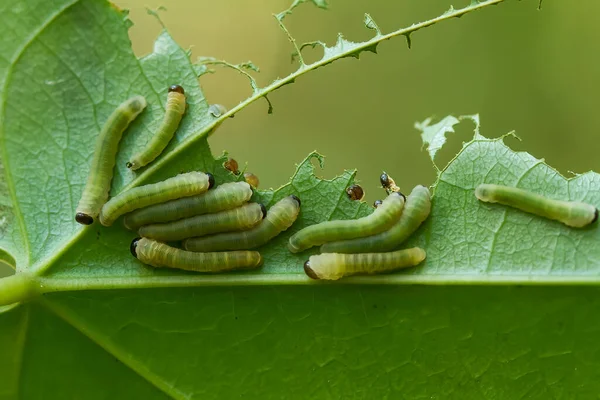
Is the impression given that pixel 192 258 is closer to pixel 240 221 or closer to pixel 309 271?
pixel 240 221

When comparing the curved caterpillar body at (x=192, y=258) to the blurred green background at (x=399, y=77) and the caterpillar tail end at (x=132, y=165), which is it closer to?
the caterpillar tail end at (x=132, y=165)

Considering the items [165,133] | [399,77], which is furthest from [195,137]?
[399,77]

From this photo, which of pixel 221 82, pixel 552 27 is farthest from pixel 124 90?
pixel 552 27

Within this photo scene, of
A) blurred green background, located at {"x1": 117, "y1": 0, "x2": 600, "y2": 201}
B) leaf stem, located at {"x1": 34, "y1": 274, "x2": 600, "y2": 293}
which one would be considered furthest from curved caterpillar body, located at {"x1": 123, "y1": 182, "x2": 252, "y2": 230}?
blurred green background, located at {"x1": 117, "y1": 0, "x2": 600, "y2": 201}

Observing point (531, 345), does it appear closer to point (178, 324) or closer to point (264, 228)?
point (264, 228)

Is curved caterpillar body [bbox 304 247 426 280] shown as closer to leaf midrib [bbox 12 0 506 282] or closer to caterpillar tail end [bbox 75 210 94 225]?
leaf midrib [bbox 12 0 506 282]

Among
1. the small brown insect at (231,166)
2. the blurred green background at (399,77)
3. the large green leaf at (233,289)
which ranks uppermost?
the blurred green background at (399,77)

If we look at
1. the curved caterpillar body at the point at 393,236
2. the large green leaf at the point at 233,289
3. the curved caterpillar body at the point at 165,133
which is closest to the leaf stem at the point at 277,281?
the large green leaf at the point at 233,289
